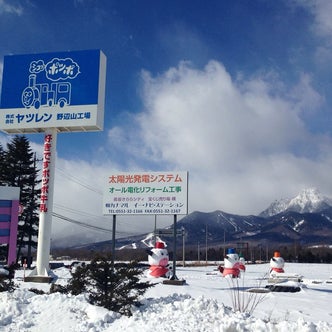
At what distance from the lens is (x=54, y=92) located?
67.1ft

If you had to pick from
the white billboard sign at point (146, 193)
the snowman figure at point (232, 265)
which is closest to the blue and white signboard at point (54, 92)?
the white billboard sign at point (146, 193)

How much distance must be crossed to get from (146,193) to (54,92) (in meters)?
6.48

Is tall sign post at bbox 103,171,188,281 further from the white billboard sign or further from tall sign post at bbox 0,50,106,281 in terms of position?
tall sign post at bbox 0,50,106,281

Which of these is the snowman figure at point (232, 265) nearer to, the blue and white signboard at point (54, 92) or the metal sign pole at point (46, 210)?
the metal sign pole at point (46, 210)

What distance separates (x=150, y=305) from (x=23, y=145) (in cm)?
3531

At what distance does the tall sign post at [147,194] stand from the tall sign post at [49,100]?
11.4 feet

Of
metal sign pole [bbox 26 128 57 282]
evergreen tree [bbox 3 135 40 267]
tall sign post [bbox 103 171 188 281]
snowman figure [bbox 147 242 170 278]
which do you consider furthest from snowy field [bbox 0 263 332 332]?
evergreen tree [bbox 3 135 40 267]

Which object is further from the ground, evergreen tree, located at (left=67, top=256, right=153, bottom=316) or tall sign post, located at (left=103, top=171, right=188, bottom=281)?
tall sign post, located at (left=103, top=171, right=188, bottom=281)

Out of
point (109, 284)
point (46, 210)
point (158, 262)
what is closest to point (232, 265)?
point (158, 262)

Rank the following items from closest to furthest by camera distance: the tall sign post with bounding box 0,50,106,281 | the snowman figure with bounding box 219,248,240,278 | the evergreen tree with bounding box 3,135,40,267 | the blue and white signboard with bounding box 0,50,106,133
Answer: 1. the tall sign post with bounding box 0,50,106,281
2. the blue and white signboard with bounding box 0,50,106,133
3. the snowman figure with bounding box 219,248,240,278
4. the evergreen tree with bounding box 3,135,40,267

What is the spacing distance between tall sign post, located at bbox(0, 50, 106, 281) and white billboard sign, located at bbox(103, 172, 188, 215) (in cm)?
348

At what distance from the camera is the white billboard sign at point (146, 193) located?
21.5 m

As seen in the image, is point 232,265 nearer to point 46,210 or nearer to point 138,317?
point 46,210

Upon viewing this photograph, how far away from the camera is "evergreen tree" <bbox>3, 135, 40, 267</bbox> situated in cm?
4112
